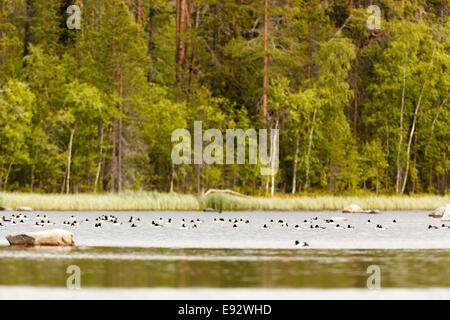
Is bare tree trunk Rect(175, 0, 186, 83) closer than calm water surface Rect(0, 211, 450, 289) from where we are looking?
No

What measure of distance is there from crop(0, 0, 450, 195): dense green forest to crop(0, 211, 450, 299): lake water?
29777 millimetres

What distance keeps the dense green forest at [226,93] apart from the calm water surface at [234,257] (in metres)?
29.9

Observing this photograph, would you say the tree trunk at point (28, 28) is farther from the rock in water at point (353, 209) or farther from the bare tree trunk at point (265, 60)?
the rock in water at point (353, 209)

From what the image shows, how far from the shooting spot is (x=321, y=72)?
73.5 metres

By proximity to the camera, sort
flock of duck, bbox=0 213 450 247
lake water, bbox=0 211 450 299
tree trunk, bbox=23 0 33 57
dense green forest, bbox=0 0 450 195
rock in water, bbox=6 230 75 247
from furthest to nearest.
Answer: tree trunk, bbox=23 0 33 57 → dense green forest, bbox=0 0 450 195 → flock of duck, bbox=0 213 450 247 → rock in water, bbox=6 230 75 247 → lake water, bbox=0 211 450 299

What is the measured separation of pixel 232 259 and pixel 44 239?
682 centimetres

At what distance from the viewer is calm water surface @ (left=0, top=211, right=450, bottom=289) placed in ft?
63.8

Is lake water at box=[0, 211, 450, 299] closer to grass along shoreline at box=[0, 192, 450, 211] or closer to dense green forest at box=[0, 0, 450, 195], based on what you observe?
grass along shoreline at box=[0, 192, 450, 211]

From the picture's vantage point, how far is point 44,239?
2808 centimetres

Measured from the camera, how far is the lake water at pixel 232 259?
18.9 meters

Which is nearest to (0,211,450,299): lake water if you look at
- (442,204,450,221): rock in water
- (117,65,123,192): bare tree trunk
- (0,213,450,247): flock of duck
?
(0,213,450,247): flock of duck

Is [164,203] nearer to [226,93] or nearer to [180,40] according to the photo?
[226,93]

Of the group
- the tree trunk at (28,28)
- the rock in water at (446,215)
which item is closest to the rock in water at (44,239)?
the rock in water at (446,215)

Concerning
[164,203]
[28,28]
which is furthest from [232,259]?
[28,28]
